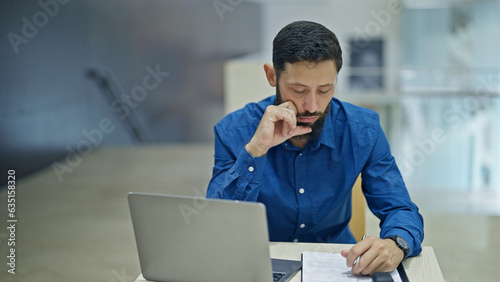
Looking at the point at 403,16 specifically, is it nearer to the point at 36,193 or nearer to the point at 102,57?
the point at 102,57

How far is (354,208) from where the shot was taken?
2045mm

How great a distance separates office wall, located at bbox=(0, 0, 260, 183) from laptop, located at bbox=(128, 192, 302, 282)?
3725mm

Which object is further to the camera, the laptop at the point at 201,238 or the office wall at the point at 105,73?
the office wall at the point at 105,73

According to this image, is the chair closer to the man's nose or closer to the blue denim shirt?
the blue denim shirt

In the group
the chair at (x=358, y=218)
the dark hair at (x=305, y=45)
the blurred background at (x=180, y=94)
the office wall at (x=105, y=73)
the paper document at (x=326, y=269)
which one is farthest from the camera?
the office wall at (x=105, y=73)

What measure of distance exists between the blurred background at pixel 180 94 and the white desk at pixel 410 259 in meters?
1.57

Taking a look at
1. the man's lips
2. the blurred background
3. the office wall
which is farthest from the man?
the office wall

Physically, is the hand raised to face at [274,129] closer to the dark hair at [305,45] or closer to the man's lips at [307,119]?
the man's lips at [307,119]

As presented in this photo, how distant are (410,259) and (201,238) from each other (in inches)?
23.7

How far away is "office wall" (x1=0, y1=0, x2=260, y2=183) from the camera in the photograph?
15.9 feet

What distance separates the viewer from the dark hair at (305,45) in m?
1.60

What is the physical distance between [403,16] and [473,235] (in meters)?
3.46

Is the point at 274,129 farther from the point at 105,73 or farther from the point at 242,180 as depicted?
the point at 105,73

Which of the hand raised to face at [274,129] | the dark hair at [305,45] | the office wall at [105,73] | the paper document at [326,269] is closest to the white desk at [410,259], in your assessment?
the paper document at [326,269]
